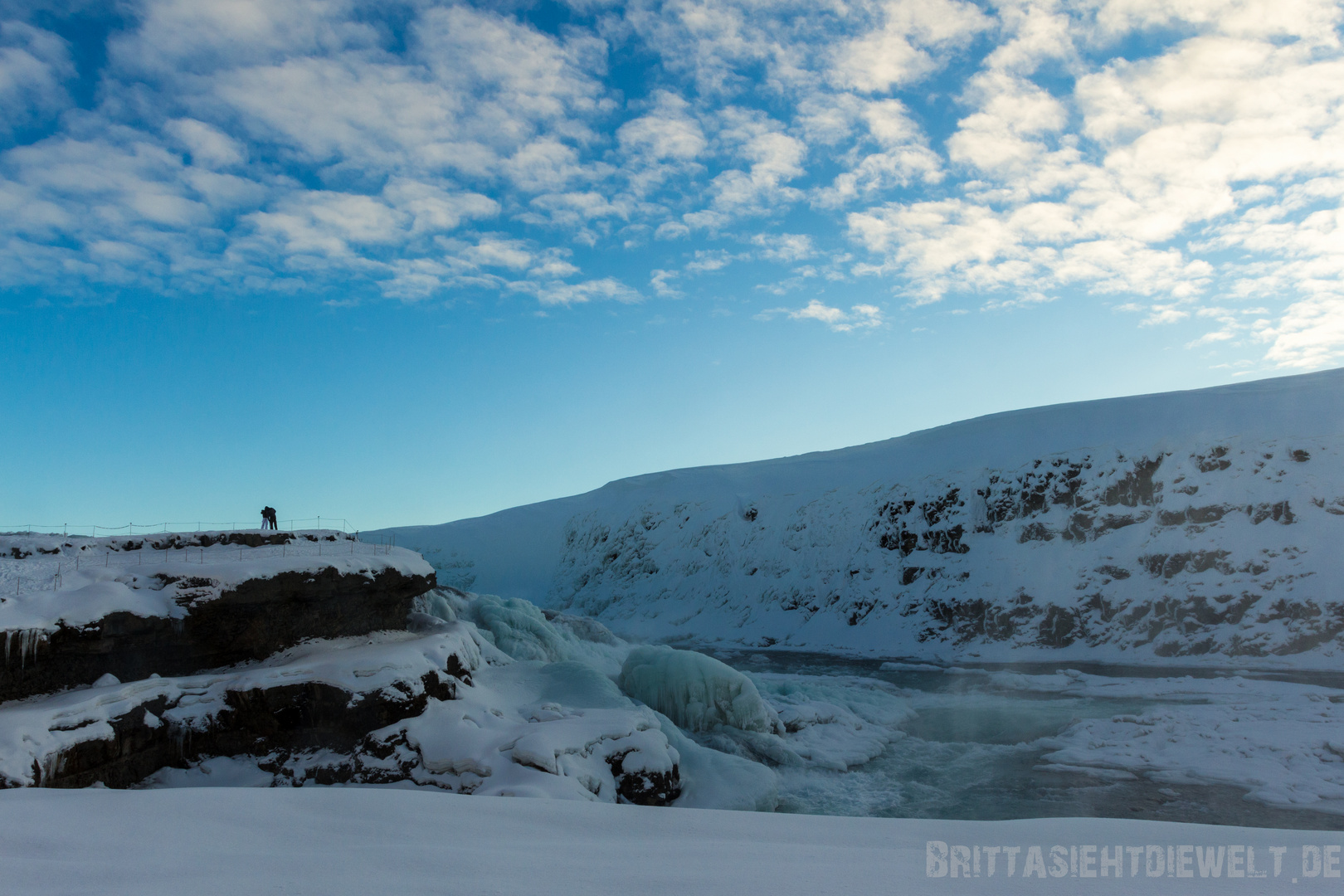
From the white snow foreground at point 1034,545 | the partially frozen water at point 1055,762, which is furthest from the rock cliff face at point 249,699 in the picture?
the white snow foreground at point 1034,545

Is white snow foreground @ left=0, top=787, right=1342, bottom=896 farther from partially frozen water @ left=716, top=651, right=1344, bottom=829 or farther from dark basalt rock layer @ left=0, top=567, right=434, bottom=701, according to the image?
partially frozen water @ left=716, top=651, right=1344, bottom=829

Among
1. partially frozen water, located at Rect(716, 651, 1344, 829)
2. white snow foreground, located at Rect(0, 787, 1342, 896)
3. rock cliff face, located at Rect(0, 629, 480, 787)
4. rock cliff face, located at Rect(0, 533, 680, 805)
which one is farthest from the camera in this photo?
partially frozen water, located at Rect(716, 651, 1344, 829)

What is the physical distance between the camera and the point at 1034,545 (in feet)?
113

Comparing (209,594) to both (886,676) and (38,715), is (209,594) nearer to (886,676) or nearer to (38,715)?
(38,715)

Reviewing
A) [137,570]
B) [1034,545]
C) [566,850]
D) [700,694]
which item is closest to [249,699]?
[137,570]

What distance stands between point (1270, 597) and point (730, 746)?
23.2 meters

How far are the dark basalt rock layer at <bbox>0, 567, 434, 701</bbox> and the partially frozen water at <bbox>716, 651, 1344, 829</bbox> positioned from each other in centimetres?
979

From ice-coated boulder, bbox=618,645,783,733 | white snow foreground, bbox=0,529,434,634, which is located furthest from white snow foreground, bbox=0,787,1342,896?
ice-coated boulder, bbox=618,645,783,733

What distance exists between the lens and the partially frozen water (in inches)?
505

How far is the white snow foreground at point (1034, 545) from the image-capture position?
91.8 ft

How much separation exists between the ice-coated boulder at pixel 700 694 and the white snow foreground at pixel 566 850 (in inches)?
397

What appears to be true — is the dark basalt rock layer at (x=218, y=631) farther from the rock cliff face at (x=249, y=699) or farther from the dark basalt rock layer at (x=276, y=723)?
the dark basalt rock layer at (x=276, y=723)

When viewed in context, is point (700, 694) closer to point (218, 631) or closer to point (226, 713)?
point (226, 713)

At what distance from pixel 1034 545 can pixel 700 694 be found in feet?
75.9
